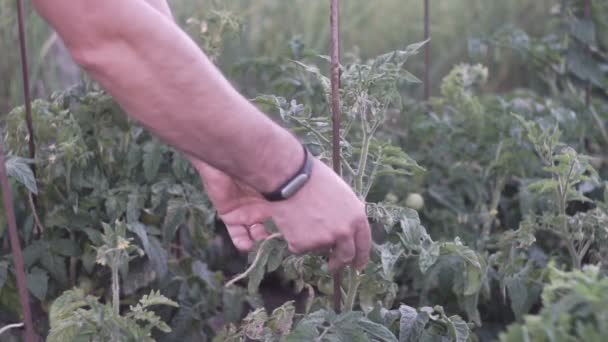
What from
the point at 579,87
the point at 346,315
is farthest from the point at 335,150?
the point at 579,87

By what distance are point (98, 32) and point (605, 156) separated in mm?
2052

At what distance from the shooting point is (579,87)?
9.30 feet

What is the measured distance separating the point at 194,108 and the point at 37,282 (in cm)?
84

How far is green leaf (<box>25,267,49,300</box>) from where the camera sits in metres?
1.99

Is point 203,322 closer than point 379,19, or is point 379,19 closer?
point 203,322

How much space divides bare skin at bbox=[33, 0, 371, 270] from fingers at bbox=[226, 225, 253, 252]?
20cm

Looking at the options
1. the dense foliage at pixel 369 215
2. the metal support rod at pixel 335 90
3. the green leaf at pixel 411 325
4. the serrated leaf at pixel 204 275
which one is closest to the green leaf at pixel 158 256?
the dense foliage at pixel 369 215

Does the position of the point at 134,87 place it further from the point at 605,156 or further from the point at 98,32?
the point at 605,156

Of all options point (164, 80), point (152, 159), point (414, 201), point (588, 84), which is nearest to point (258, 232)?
point (164, 80)

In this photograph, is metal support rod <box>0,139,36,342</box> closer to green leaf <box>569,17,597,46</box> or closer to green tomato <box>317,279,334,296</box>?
green tomato <box>317,279,334,296</box>

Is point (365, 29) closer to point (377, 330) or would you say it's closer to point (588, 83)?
point (588, 83)

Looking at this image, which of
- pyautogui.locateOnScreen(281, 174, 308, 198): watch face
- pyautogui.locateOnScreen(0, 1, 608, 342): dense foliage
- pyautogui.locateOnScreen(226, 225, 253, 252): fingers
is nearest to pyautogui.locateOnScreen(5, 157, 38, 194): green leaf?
pyautogui.locateOnScreen(0, 1, 608, 342): dense foliage

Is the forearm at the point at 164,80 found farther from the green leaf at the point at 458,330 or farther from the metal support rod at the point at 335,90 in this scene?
the green leaf at the point at 458,330

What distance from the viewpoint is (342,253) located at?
151 centimetres
